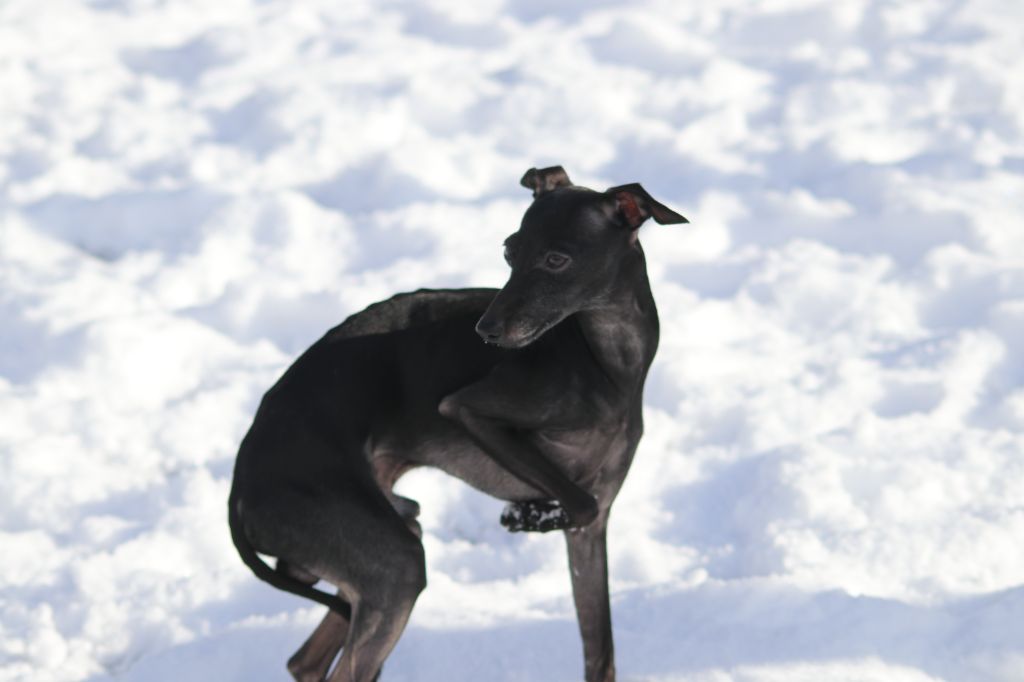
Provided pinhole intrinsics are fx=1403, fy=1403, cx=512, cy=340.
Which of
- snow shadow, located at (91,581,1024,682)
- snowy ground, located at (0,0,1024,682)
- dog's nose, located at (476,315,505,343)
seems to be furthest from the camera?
snowy ground, located at (0,0,1024,682)

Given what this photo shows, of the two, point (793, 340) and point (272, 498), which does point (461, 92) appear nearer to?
point (793, 340)

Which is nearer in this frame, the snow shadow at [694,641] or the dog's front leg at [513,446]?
the dog's front leg at [513,446]

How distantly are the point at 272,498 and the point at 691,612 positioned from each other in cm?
150

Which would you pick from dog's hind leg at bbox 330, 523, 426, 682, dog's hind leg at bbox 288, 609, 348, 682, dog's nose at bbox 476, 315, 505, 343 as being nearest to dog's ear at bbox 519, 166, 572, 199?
dog's nose at bbox 476, 315, 505, 343

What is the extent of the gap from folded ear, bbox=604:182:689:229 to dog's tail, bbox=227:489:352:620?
0.97 metres

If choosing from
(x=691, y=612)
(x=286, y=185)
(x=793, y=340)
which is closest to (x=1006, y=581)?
(x=691, y=612)

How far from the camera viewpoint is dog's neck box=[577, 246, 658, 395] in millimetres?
2902

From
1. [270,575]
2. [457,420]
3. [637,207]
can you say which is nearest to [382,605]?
[270,575]

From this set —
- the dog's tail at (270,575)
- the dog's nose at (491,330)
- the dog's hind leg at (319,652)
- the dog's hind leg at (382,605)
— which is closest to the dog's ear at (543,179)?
the dog's nose at (491,330)

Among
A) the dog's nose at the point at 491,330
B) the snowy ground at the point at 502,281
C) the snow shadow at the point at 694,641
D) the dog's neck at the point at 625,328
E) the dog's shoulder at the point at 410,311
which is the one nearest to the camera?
the dog's nose at the point at 491,330

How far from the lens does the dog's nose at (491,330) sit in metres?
2.68

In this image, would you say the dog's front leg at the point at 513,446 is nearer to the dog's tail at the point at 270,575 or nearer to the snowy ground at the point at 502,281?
the dog's tail at the point at 270,575

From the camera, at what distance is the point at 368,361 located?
2996 mm

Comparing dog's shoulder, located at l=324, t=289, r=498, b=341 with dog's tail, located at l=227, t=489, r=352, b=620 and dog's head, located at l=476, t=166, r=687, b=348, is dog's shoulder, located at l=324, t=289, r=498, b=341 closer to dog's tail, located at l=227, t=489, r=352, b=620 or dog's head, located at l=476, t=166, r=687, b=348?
dog's head, located at l=476, t=166, r=687, b=348
